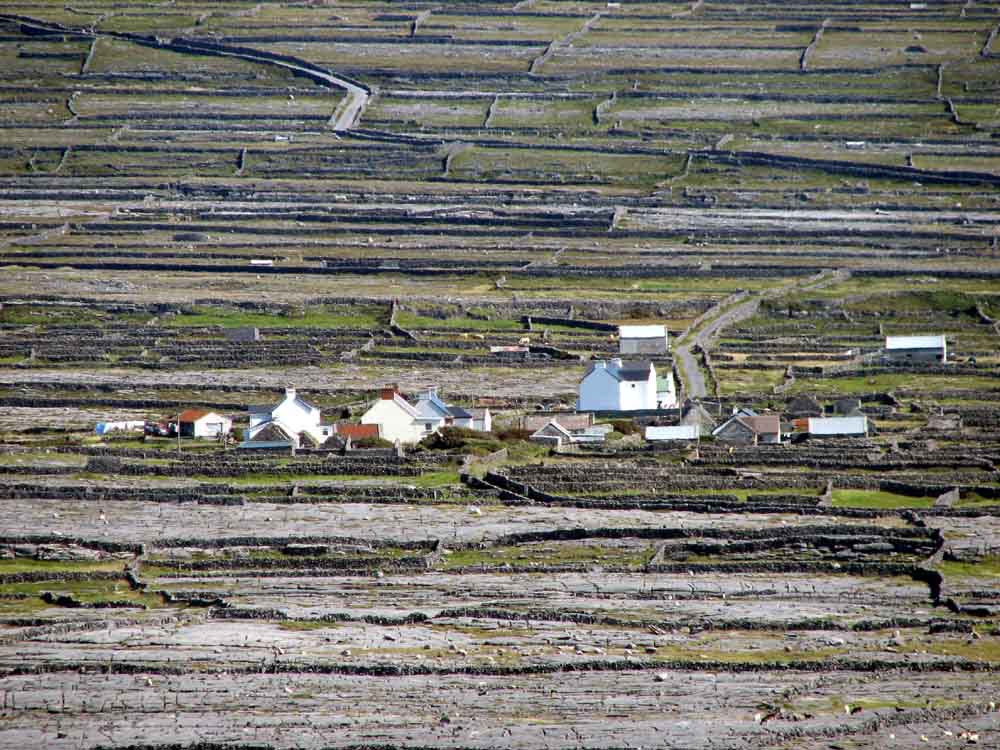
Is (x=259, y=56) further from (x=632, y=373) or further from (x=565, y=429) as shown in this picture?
(x=565, y=429)

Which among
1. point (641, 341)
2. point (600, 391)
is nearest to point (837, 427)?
point (600, 391)

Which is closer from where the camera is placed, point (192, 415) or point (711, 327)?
point (192, 415)

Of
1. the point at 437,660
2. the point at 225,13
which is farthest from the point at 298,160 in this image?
the point at 437,660

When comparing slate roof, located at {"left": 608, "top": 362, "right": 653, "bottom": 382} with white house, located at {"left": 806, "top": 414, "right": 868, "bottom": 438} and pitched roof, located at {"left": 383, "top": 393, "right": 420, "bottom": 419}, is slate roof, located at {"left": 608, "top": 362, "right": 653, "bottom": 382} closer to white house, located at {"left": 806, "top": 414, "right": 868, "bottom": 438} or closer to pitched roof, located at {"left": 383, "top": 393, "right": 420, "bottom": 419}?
white house, located at {"left": 806, "top": 414, "right": 868, "bottom": 438}

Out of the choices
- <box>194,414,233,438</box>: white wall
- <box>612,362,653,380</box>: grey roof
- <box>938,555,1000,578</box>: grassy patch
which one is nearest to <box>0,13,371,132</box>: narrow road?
<box>612,362,653,380</box>: grey roof

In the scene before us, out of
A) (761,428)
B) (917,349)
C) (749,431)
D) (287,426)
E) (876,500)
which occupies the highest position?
(917,349)

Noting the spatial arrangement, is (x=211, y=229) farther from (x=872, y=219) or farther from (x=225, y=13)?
(x=225, y=13)

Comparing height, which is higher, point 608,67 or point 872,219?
point 608,67
